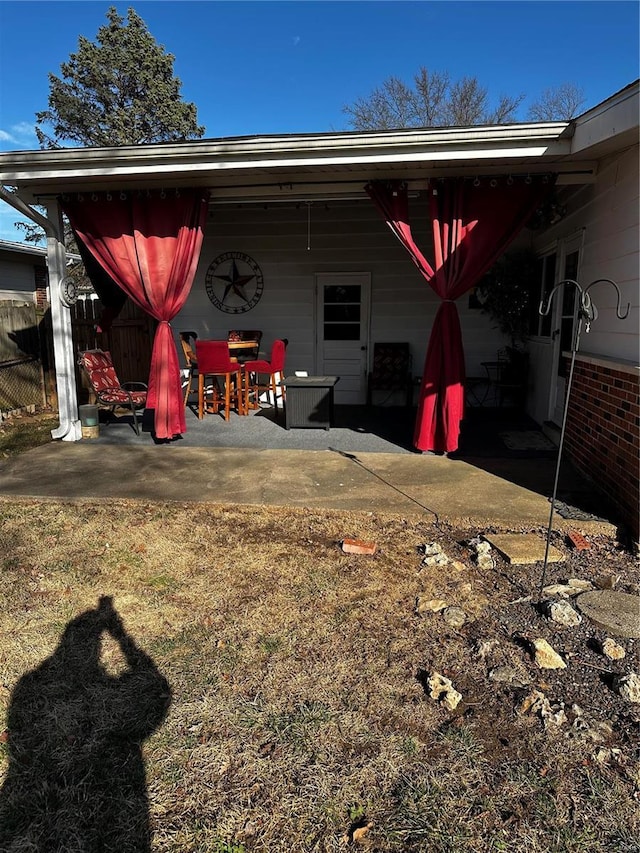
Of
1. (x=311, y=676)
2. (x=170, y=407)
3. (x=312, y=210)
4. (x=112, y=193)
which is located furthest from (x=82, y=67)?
(x=311, y=676)

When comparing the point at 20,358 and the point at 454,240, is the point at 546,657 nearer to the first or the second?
the point at 454,240

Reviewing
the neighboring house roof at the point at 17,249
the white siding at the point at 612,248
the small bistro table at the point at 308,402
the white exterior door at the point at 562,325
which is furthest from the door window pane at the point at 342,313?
the neighboring house roof at the point at 17,249

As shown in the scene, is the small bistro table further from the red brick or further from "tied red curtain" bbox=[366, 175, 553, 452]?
the red brick

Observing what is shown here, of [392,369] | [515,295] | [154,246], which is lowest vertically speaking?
[392,369]

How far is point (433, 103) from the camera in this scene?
19203 mm

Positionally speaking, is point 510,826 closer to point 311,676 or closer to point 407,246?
point 311,676

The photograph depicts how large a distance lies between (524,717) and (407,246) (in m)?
4.20

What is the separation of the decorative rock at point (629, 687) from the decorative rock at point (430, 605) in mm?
824

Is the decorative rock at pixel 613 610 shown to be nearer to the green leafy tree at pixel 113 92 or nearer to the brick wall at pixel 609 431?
the brick wall at pixel 609 431

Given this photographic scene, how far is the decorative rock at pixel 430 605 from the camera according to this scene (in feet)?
8.96

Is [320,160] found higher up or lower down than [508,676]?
higher up

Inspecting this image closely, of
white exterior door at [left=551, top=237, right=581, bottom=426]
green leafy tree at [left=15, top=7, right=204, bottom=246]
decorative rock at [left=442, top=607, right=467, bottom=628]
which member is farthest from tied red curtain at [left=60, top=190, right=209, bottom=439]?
green leafy tree at [left=15, top=7, right=204, bottom=246]

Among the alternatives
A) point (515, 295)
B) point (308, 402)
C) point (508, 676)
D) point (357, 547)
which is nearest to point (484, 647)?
point (508, 676)

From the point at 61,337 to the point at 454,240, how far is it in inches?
167
